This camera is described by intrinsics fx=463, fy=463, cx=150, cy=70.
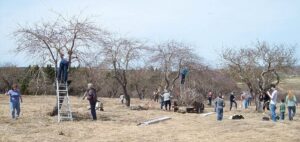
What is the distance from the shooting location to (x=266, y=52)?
32.0m

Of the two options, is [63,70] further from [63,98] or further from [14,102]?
[14,102]

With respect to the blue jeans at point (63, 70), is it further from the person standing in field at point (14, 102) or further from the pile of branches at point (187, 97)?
the pile of branches at point (187, 97)

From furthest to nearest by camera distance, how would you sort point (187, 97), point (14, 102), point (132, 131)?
point (187, 97)
point (14, 102)
point (132, 131)

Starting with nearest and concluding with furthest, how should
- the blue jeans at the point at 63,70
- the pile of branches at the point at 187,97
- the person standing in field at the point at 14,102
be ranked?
the person standing in field at the point at 14,102 < the blue jeans at the point at 63,70 < the pile of branches at the point at 187,97

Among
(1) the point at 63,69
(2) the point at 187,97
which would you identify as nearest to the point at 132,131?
(1) the point at 63,69

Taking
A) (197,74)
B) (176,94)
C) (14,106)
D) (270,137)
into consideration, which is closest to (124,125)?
(14,106)

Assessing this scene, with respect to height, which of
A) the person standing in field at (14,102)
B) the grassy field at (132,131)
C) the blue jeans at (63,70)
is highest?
the blue jeans at (63,70)

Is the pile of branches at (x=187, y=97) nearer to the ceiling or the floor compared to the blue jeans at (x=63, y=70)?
nearer to the floor

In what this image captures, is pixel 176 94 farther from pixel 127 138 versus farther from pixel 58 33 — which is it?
pixel 127 138

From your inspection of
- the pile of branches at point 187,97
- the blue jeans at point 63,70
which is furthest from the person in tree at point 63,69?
the pile of branches at point 187,97

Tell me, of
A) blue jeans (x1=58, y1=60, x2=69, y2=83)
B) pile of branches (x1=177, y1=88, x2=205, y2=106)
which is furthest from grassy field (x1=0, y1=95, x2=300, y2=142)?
pile of branches (x1=177, y1=88, x2=205, y2=106)

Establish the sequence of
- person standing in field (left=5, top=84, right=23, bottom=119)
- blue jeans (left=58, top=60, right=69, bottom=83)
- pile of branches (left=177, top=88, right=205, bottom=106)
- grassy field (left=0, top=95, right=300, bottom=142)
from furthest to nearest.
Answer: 1. pile of branches (left=177, top=88, right=205, bottom=106)
2. blue jeans (left=58, top=60, right=69, bottom=83)
3. person standing in field (left=5, top=84, right=23, bottom=119)
4. grassy field (left=0, top=95, right=300, bottom=142)

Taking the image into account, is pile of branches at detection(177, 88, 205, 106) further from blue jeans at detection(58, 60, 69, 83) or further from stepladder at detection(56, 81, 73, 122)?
blue jeans at detection(58, 60, 69, 83)

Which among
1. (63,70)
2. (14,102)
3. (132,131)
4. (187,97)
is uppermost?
(63,70)
